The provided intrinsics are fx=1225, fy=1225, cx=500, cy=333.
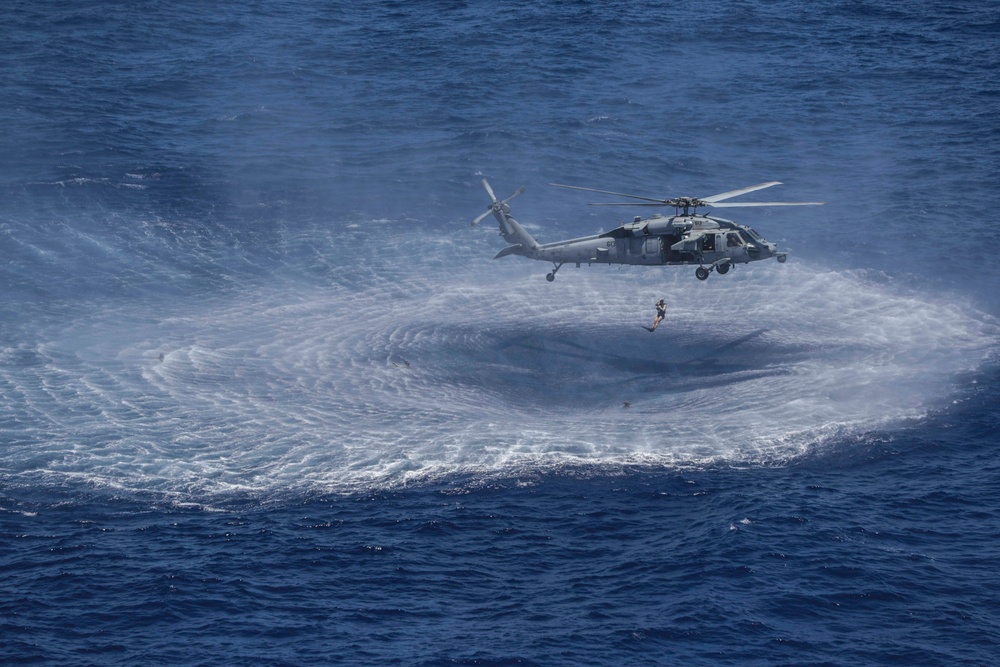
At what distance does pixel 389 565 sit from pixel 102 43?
123 meters

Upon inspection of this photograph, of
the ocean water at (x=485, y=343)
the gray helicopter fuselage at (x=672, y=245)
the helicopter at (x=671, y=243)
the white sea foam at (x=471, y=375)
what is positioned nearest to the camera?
the ocean water at (x=485, y=343)

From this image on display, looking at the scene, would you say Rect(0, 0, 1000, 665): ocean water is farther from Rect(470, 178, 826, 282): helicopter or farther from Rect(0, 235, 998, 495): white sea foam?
Rect(470, 178, 826, 282): helicopter

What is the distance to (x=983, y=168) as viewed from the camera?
15400cm

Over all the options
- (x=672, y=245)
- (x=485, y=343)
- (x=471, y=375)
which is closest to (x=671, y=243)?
(x=672, y=245)

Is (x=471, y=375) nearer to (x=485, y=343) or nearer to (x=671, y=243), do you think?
(x=485, y=343)

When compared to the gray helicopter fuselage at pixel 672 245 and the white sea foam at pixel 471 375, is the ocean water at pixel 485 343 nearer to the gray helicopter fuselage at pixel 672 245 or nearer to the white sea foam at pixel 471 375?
the white sea foam at pixel 471 375

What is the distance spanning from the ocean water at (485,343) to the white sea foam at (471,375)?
48cm

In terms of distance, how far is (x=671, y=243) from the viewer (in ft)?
363

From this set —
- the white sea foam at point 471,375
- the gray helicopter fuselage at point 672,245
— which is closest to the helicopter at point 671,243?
the gray helicopter fuselage at point 672,245

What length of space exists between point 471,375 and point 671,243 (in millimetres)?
22729

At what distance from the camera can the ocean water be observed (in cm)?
8162

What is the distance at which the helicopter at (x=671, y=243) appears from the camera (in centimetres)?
10881

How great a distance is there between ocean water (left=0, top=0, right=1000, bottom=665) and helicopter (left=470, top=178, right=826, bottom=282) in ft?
37.6

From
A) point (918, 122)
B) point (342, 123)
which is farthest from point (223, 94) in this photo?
point (918, 122)
